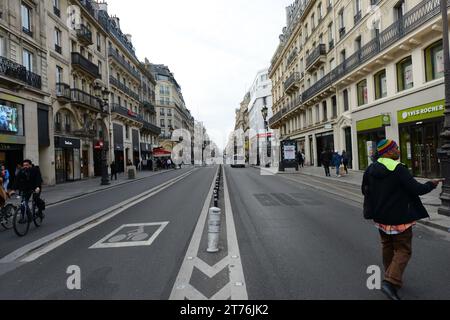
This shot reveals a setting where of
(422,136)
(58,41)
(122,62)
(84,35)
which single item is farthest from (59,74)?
(422,136)

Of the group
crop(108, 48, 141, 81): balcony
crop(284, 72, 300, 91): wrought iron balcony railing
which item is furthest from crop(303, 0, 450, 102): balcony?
crop(108, 48, 141, 81): balcony

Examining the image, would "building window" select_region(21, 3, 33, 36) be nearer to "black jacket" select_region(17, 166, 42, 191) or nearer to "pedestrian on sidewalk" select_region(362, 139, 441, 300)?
"black jacket" select_region(17, 166, 42, 191)

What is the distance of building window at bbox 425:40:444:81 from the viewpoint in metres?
14.1

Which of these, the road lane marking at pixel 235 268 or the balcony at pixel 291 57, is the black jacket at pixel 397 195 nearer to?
the road lane marking at pixel 235 268

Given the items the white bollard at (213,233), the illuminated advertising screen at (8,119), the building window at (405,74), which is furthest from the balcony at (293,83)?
the white bollard at (213,233)

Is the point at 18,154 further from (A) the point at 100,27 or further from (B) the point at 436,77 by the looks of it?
(B) the point at 436,77

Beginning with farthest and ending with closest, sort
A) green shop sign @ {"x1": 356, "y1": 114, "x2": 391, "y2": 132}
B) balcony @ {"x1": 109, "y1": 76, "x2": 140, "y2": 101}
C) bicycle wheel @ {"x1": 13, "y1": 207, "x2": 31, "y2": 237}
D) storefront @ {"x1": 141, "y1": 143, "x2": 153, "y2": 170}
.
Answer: storefront @ {"x1": 141, "y1": 143, "x2": 153, "y2": 170} < balcony @ {"x1": 109, "y1": 76, "x2": 140, "y2": 101} < green shop sign @ {"x1": 356, "y1": 114, "x2": 391, "y2": 132} < bicycle wheel @ {"x1": 13, "y1": 207, "x2": 31, "y2": 237}

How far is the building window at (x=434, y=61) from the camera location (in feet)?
46.3

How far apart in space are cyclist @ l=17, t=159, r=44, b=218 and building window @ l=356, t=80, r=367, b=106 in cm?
2089

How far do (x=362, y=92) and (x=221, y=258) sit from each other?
21.2 meters

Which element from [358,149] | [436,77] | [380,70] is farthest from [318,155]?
[436,77]

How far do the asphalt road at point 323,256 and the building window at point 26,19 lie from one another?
65.5 ft

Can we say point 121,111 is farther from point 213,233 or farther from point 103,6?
point 213,233

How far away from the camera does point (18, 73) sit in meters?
17.8
